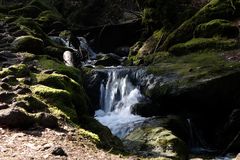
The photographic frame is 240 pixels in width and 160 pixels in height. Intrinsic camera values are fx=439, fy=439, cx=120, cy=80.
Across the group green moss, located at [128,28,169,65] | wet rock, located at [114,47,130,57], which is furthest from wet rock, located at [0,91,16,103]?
wet rock, located at [114,47,130,57]

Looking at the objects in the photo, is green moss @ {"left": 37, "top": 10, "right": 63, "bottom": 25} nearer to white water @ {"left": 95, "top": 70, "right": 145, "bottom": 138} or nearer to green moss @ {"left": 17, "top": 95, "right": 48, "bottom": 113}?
white water @ {"left": 95, "top": 70, "right": 145, "bottom": 138}

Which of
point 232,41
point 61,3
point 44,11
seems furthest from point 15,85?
point 61,3

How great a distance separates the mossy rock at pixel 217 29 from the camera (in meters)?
21.7

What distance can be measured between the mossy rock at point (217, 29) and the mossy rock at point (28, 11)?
1928cm

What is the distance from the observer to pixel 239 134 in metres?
13.8

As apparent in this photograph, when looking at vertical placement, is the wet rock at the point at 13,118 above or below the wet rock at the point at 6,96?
below

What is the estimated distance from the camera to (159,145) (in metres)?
11.6

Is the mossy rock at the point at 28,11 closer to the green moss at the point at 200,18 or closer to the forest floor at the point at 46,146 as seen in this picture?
the green moss at the point at 200,18

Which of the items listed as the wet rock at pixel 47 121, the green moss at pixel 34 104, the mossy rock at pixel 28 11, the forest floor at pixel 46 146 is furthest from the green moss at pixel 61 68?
the mossy rock at pixel 28 11

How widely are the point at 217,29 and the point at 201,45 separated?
152 centimetres

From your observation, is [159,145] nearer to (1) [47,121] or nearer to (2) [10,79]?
(1) [47,121]

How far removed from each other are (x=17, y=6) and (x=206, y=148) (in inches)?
1154

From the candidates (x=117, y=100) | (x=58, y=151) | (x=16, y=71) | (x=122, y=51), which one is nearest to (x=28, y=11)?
(x=122, y=51)

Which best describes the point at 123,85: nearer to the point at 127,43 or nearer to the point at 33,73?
the point at 33,73
